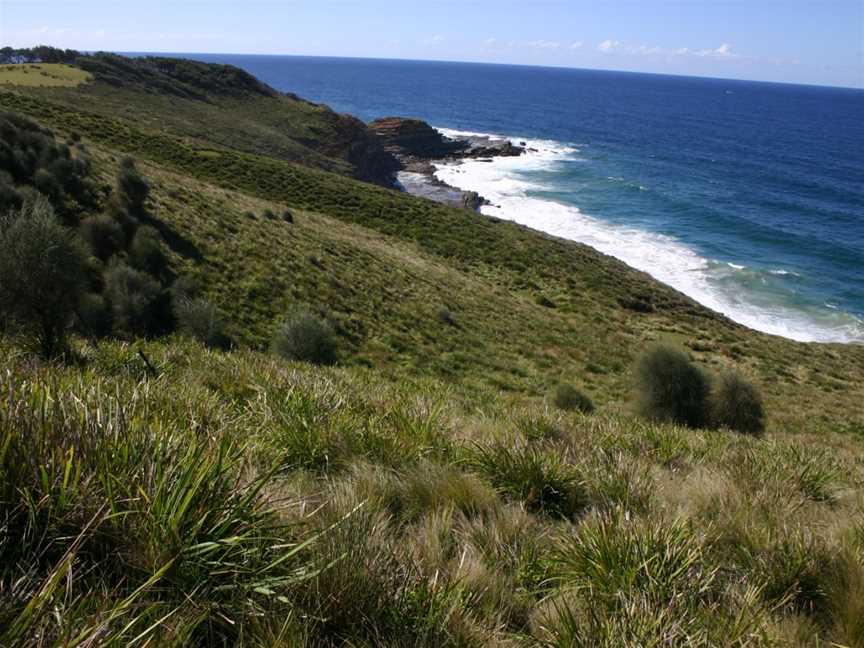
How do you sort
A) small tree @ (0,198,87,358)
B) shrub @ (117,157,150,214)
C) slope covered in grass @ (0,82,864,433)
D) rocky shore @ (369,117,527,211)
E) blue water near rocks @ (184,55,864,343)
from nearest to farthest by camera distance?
small tree @ (0,198,87,358)
shrub @ (117,157,150,214)
slope covered in grass @ (0,82,864,433)
blue water near rocks @ (184,55,864,343)
rocky shore @ (369,117,527,211)

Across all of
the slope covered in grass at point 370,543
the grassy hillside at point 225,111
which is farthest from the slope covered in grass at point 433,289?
the slope covered in grass at point 370,543

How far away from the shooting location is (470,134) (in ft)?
352

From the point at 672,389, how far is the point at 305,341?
1001 centimetres

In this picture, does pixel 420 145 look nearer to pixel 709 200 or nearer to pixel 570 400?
pixel 709 200

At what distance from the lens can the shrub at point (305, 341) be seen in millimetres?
13602

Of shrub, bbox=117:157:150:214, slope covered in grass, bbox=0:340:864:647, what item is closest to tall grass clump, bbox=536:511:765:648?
slope covered in grass, bbox=0:340:864:647

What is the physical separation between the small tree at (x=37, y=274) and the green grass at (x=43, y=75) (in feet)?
155

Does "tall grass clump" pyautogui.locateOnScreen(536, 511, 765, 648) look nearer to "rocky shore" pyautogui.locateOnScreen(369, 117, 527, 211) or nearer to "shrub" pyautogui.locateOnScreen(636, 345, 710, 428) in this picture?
"shrub" pyautogui.locateOnScreen(636, 345, 710, 428)

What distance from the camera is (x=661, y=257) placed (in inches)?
1847

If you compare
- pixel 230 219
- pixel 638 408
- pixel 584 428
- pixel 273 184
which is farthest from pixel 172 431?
pixel 273 184

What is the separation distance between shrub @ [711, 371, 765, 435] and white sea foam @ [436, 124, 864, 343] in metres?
24.0

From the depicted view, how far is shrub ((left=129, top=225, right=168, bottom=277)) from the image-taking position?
14.9m

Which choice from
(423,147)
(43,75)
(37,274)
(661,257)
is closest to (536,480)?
(37,274)

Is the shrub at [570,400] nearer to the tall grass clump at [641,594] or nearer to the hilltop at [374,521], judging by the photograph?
the hilltop at [374,521]
